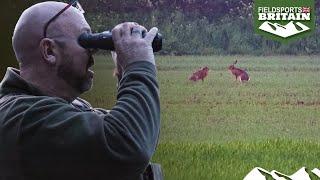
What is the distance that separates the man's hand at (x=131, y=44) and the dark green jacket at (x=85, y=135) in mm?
10

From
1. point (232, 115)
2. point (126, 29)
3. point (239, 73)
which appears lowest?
point (232, 115)

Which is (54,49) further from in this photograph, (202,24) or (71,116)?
(202,24)

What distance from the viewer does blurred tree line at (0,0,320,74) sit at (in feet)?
7.02

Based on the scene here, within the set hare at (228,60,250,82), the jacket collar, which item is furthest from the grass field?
the jacket collar

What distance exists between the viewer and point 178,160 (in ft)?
7.00

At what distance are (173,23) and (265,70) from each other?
386 millimetres

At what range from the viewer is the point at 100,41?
0.71 meters

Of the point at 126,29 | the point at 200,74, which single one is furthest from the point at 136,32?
the point at 200,74

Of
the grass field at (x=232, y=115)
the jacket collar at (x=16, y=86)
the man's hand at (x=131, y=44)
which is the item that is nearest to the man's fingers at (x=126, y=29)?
the man's hand at (x=131, y=44)

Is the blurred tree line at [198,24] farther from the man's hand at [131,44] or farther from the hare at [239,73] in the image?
the man's hand at [131,44]

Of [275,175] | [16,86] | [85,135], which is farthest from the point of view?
[275,175]

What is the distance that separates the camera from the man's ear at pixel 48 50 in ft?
2.36

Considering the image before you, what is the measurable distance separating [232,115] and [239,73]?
161mm

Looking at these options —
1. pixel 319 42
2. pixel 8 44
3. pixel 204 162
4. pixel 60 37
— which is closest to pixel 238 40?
pixel 319 42
